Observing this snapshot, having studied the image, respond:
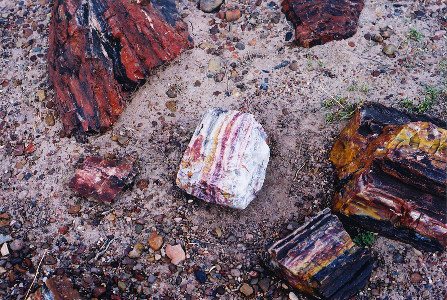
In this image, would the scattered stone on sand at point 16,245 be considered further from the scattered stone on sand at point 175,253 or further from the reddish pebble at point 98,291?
the scattered stone on sand at point 175,253

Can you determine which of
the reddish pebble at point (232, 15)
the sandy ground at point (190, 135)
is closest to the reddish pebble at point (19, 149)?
the sandy ground at point (190, 135)

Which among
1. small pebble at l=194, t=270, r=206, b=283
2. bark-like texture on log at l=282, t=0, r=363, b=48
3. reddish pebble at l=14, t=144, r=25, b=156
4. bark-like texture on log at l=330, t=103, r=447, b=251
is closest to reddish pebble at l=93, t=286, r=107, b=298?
small pebble at l=194, t=270, r=206, b=283

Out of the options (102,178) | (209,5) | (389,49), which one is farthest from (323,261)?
(209,5)

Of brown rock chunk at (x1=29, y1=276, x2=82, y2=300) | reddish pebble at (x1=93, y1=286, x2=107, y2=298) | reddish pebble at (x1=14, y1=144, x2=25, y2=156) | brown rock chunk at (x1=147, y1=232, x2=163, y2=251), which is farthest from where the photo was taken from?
reddish pebble at (x1=14, y1=144, x2=25, y2=156)

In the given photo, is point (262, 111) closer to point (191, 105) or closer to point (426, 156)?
point (191, 105)

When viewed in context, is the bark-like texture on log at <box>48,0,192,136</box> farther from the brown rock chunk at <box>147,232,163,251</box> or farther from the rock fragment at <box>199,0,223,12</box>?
the brown rock chunk at <box>147,232,163,251</box>

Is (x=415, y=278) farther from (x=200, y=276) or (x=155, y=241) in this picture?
(x=155, y=241)
